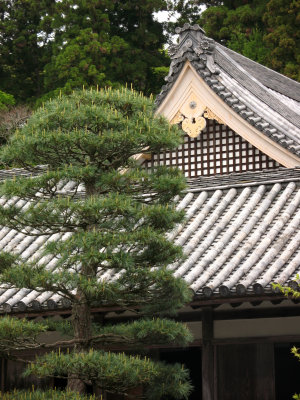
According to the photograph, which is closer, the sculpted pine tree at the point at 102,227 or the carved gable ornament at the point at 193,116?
the sculpted pine tree at the point at 102,227

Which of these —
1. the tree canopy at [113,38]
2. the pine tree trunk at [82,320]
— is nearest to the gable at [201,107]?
the pine tree trunk at [82,320]

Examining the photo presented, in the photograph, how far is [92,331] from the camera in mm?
10430

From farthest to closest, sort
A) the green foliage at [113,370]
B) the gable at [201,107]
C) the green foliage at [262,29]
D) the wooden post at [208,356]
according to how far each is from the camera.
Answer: the green foliage at [262,29], the gable at [201,107], the wooden post at [208,356], the green foliage at [113,370]

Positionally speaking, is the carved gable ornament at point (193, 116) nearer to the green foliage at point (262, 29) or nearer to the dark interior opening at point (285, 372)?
the dark interior opening at point (285, 372)

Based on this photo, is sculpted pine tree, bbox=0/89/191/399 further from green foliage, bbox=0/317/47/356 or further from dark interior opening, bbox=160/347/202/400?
dark interior opening, bbox=160/347/202/400

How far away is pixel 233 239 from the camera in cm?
1274

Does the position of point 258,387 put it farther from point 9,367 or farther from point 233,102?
point 233,102

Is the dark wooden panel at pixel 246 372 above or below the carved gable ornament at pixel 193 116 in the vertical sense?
below

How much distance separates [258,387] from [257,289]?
2.20 metres

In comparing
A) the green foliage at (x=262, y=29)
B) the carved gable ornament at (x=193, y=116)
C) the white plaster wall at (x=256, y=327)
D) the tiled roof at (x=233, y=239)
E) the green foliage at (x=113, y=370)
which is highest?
the green foliage at (x=262, y=29)

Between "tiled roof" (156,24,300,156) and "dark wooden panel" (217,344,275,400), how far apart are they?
3.79m

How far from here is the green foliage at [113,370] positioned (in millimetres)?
9438

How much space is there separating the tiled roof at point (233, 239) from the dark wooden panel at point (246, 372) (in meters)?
1.31

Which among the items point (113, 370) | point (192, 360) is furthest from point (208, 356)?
point (113, 370)
